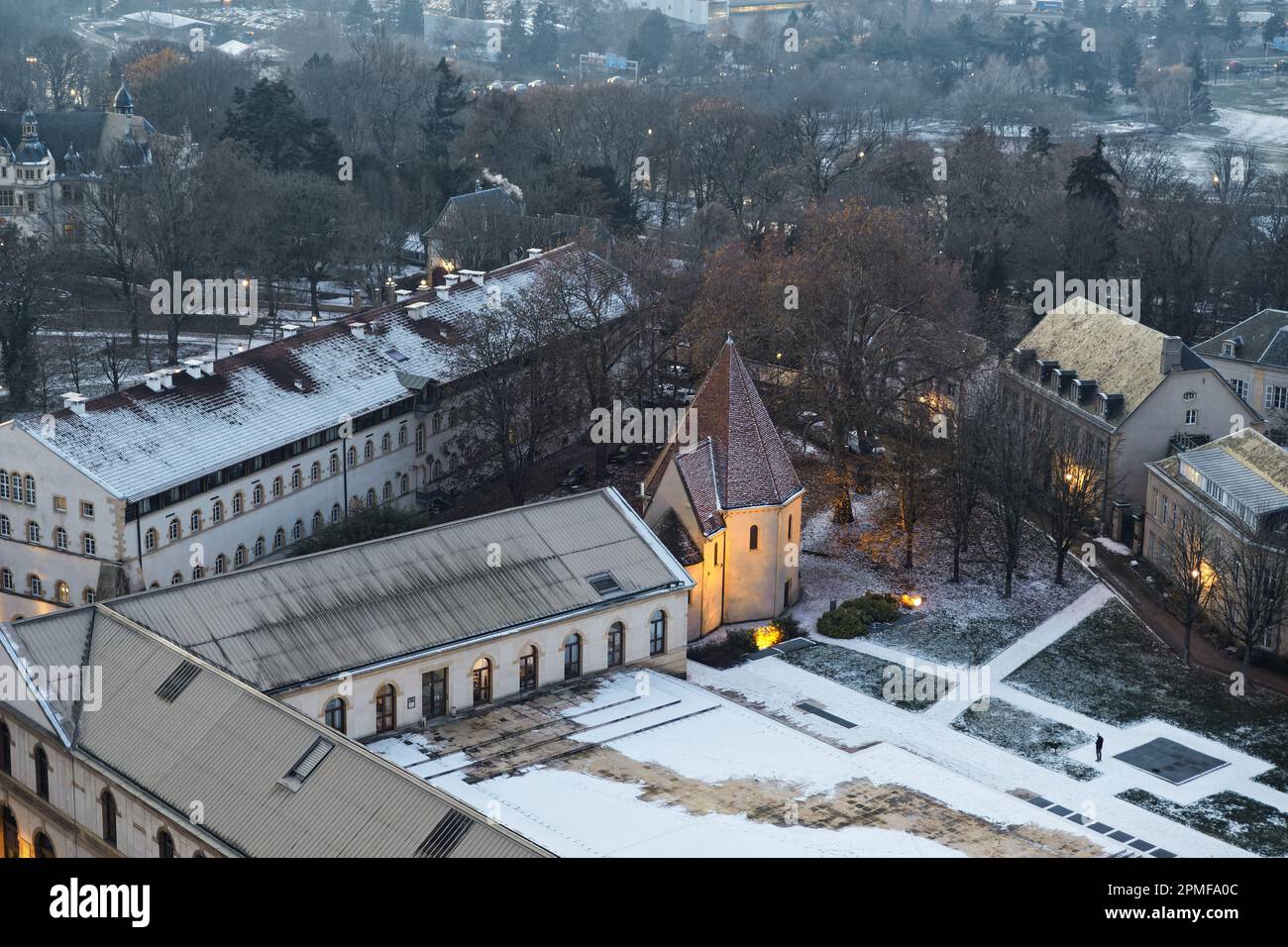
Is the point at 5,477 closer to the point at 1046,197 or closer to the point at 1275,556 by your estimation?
the point at 1275,556

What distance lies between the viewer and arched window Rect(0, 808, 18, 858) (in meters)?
61.6

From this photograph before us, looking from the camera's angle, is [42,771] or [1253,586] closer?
[42,771]

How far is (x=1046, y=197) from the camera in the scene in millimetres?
135250

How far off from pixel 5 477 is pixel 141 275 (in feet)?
172

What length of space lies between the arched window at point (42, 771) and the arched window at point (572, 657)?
18.8 m

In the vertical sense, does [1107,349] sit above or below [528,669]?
above

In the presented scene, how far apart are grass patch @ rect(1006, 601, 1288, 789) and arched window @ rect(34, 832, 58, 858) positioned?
37303 mm

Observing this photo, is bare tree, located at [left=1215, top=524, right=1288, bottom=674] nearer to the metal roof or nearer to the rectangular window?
the metal roof

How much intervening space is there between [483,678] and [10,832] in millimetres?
16372

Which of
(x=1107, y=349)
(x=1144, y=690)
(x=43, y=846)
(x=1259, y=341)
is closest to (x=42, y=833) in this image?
(x=43, y=846)

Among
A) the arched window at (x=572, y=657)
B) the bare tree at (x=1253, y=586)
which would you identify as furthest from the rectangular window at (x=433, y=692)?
the bare tree at (x=1253, y=586)

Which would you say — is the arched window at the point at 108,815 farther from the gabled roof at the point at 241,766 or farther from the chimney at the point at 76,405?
the chimney at the point at 76,405

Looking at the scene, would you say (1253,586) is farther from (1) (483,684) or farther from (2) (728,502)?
(1) (483,684)

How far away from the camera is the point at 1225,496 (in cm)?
8331
